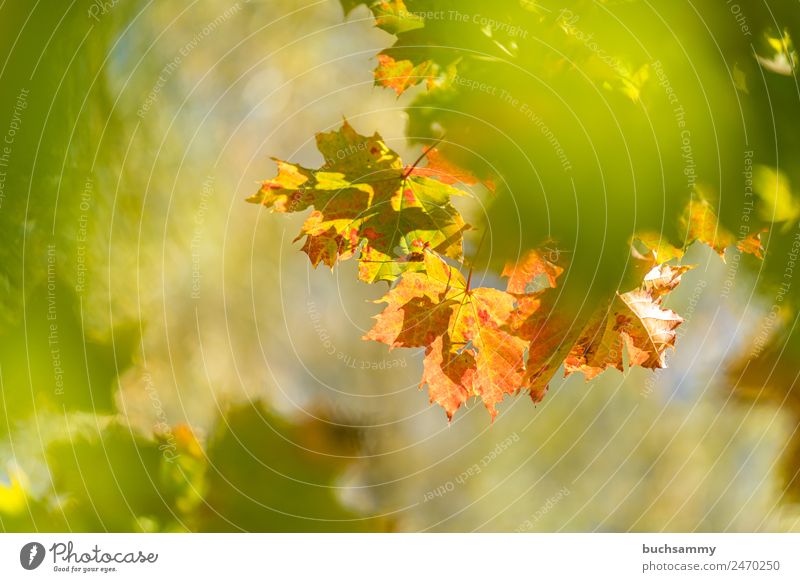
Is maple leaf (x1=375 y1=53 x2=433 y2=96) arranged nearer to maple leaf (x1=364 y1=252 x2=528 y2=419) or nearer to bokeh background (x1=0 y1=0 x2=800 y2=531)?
bokeh background (x1=0 y1=0 x2=800 y2=531)

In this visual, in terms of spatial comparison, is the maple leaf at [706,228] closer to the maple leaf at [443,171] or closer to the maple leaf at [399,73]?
the maple leaf at [443,171]

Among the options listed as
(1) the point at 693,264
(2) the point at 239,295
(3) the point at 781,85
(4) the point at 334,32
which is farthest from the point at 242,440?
(3) the point at 781,85

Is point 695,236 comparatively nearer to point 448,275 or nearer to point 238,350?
point 448,275

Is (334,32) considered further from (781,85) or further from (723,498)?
(723,498)
